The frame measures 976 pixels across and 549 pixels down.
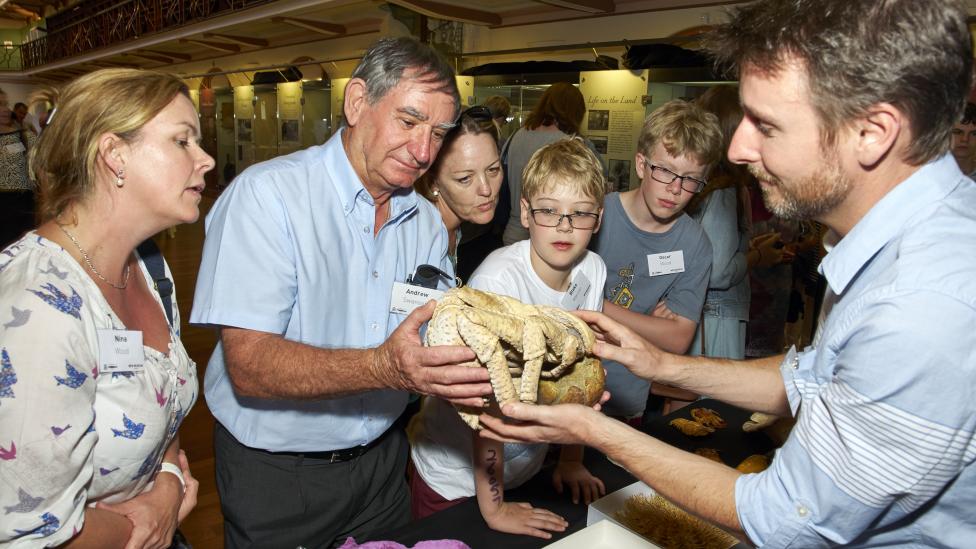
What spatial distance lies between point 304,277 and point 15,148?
199 inches

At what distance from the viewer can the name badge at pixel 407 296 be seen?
6.87ft

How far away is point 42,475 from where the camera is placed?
137 cm

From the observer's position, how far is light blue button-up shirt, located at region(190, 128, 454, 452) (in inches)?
69.6

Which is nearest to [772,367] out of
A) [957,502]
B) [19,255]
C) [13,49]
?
[957,502]

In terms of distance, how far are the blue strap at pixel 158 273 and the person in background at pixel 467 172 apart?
101cm

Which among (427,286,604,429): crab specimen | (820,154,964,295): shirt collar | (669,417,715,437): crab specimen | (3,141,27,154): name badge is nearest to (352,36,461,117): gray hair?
(427,286,604,429): crab specimen

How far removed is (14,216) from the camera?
487 cm

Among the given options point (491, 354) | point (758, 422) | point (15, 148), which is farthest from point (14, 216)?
point (758, 422)

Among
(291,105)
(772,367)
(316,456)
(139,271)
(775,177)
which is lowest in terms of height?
(316,456)

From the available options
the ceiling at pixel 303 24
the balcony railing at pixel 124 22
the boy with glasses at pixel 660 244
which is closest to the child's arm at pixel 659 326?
the boy with glasses at pixel 660 244

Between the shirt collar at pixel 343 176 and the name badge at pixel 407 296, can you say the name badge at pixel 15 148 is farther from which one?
the name badge at pixel 407 296

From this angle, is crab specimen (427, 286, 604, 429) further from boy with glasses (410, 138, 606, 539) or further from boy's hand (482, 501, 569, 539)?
boy with glasses (410, 138, 606, 539)

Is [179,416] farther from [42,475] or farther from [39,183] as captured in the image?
[39,183]

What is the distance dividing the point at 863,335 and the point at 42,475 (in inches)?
65.6
